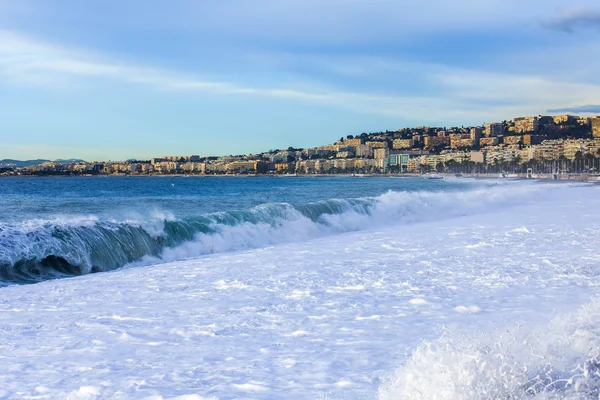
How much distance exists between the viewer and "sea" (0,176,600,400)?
4.38 meters

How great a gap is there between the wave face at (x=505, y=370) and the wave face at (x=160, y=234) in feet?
31.4

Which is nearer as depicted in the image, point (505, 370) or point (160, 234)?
point (505, 370)

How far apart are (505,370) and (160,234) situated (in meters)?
14.0

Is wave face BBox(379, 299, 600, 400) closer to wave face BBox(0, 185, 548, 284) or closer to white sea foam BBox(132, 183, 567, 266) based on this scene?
wave face BBox(0, 185, 548, 284)

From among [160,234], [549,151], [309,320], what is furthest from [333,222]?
[549,151]

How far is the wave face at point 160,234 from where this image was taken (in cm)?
1299

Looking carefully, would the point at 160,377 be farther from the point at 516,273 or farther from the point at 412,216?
the point at 412,216

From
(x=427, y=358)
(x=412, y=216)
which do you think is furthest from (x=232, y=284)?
(x=412, y=216)

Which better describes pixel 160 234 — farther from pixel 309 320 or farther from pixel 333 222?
pixel 309 320

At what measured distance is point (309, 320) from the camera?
6.62 metres

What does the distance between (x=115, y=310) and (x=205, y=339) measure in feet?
6.69

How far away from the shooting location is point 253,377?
478 centimetres

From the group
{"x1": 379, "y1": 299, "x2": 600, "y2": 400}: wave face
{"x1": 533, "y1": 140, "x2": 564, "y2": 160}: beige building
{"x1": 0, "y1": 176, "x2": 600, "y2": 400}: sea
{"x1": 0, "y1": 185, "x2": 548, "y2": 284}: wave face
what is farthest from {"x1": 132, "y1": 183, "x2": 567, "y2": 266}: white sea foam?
{"x1": 533, "y1": 140, "x2": 564, "y2": 160}: beige building

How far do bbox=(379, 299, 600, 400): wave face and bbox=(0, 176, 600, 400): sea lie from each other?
0.01m
